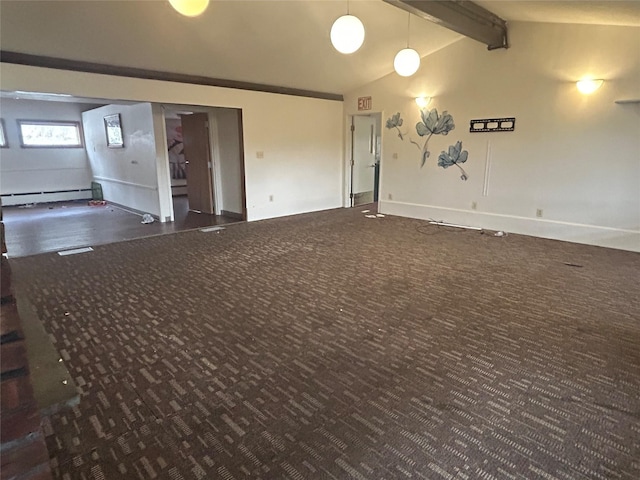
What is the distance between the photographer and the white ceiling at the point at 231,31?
13.1 ft

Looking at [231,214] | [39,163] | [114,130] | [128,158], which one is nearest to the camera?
[231,214]

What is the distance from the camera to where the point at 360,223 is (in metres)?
6.95

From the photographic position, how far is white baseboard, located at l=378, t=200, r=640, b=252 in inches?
202

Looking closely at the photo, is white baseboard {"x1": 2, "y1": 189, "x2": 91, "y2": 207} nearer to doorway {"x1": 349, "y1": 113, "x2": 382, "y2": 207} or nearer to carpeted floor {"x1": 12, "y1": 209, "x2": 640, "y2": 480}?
carpeted floor {"x1": 12, "y1": 209, "x2": 640, "y2": 480}

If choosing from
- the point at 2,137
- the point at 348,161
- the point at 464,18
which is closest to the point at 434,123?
the point at 464,18

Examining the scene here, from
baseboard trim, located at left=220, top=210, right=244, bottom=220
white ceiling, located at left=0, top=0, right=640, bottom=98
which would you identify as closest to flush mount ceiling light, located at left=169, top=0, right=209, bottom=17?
white ceiling, located at left=0, top=0, right=640, bottom=98

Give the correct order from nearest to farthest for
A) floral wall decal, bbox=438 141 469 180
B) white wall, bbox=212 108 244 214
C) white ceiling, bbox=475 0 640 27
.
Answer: white ceiling, bbox=475 0 640 27
floral wall decal, bbox=438 141 469 180
white wall, bbox=212 108 244 214

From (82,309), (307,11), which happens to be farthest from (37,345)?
(307,11)

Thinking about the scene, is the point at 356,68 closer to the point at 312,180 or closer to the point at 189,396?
the point at 312,180

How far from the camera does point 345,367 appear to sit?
7.95ft

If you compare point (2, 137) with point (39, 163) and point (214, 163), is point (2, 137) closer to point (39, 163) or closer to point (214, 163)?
point (39, 163)

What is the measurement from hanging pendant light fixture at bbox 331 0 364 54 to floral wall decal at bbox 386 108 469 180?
3465 mm

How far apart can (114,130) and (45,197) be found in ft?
10.6

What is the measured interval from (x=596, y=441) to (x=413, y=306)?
64.9 inches
